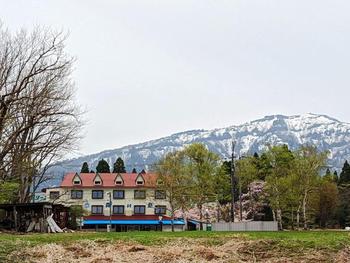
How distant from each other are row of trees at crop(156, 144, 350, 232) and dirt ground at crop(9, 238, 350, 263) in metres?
34.8

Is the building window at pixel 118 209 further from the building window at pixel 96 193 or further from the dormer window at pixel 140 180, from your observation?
the dormer window at pixel 140 180

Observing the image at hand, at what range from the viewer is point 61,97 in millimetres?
27188

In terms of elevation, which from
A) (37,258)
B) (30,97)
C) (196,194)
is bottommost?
(37,258)

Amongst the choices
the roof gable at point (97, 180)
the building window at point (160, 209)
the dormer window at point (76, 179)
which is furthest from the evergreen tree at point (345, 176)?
the dormer window at point (76, 179)

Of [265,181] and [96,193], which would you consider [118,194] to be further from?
[265,181]

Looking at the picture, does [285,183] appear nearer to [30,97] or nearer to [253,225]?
[253,225]

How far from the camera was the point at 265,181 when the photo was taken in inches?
2114

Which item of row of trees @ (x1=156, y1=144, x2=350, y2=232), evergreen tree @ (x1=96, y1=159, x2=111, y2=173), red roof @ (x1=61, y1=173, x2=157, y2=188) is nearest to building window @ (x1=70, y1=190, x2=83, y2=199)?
red roof @ (x1=61, y1=173, x2=157, y2=188)

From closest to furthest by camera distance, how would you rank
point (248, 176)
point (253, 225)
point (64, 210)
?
point (253, 225)
point (64, 210)
point (248, 176)

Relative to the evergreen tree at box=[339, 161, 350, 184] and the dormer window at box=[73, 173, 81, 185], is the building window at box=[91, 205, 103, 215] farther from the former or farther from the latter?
the evergreen tree at box=[339, 161, 350, 184]

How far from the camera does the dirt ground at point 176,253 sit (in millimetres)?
12172

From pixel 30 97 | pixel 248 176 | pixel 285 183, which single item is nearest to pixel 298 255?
pixel 30 97

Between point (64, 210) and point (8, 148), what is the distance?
16.4 metres

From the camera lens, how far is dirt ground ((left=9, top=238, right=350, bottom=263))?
12.2 meters
